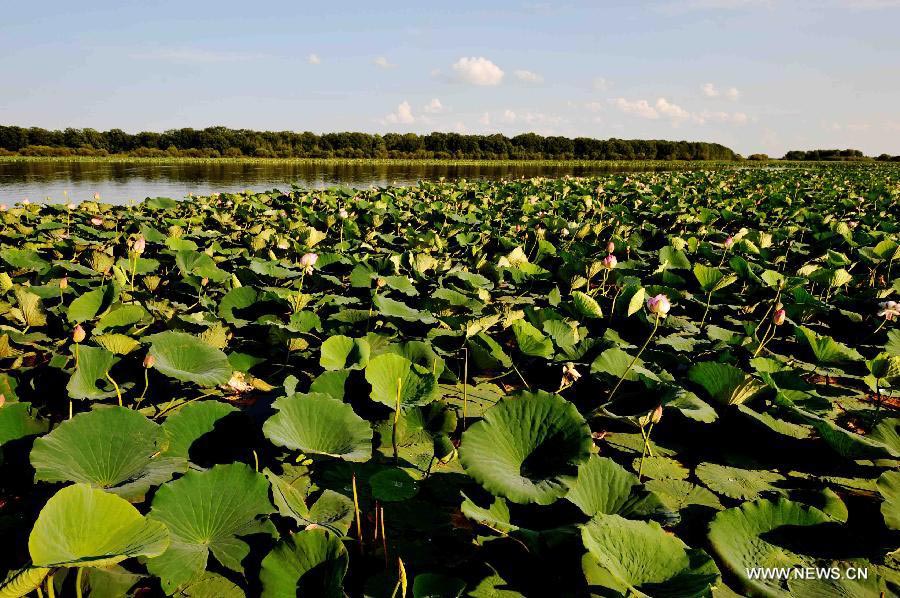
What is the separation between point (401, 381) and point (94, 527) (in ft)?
3.29

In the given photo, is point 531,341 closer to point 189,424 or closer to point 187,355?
point 189,424

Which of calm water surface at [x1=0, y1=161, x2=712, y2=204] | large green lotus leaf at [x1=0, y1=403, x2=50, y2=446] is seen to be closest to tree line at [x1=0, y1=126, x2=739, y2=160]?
calm water surface at [x1=0, y1=161, x2=712, y2=204]

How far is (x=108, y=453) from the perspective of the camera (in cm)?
148

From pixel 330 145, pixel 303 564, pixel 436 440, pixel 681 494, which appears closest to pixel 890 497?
pixel 681 494

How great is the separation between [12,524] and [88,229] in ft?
13.5

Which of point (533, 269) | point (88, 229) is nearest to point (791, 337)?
point (533, 269)

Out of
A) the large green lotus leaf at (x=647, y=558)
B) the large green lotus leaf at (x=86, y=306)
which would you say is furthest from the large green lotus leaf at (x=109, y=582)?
the large green lotus leaf at (x=86, y=306)

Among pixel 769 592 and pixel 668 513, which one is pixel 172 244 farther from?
pixel 769 592

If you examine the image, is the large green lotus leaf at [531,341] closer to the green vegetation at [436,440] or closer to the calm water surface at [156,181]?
the green vegetation at [436,440]

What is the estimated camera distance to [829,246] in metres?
4.96

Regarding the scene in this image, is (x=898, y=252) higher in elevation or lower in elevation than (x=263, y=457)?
higher

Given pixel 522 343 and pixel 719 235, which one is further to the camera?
pixel 719 235

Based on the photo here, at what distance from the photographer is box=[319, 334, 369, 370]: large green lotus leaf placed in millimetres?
2121

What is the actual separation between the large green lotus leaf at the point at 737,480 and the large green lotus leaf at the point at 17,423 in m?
2.27
